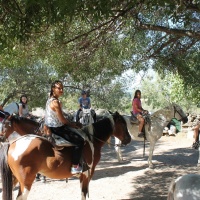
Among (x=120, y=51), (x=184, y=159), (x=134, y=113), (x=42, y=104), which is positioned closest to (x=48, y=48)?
(x=120, y=51)

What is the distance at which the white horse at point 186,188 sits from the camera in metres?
2.74

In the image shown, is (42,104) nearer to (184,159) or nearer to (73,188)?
(184,159)

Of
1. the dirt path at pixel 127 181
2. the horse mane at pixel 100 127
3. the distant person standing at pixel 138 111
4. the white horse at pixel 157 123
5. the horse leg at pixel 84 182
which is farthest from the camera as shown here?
the white horse at pixel 157 123

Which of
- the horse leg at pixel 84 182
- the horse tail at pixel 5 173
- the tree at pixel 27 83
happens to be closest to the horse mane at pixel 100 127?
the horse leg at pixel 84 182

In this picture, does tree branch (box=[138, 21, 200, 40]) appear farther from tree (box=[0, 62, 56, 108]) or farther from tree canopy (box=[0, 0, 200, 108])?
tree (box=[0, 62, 56, 108])

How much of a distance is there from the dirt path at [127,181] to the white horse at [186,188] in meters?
3.30

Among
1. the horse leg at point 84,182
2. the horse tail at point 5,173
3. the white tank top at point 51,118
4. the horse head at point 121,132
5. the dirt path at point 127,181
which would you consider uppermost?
the white tank top at point 51,118

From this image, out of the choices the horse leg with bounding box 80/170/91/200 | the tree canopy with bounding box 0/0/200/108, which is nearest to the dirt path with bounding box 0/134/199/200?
the horse leg with bounding box 80/170/91/200

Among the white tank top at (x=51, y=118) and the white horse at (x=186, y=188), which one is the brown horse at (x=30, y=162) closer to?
the white tank top at (x=51, y=118)

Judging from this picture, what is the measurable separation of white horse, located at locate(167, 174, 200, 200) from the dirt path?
10.8 ft

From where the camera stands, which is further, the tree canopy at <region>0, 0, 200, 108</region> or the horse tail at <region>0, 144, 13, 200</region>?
the tree canopy at <region>0, 0, 200, 108</region>

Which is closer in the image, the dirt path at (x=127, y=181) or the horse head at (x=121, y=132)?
the dirt path at (x=127, y=181)

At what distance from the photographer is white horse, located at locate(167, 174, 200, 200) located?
9.00ft

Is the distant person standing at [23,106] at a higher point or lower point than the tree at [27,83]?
lower
